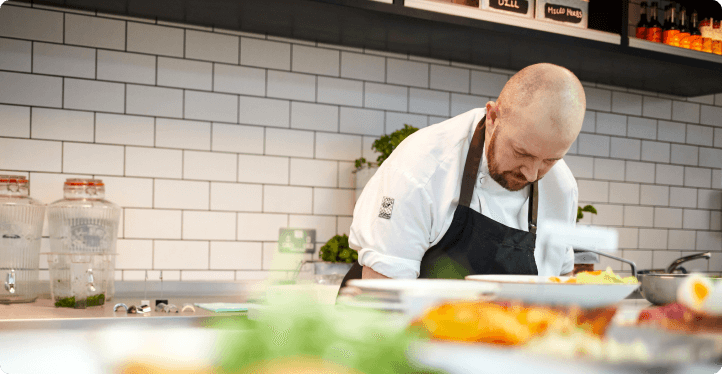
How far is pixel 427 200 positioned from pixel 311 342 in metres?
0.88

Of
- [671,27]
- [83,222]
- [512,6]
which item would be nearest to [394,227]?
[83,222]

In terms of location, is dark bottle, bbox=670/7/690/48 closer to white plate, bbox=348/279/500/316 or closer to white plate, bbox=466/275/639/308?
white plate, bbox=466/275/639/308

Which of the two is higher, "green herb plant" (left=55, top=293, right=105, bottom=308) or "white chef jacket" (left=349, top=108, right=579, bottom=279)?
"white chef jacket" (left=349, top=108, right=579, bottom=279)

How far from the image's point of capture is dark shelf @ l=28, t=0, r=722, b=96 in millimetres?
2023

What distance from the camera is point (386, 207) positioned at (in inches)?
47.3

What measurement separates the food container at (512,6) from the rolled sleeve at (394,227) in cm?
120

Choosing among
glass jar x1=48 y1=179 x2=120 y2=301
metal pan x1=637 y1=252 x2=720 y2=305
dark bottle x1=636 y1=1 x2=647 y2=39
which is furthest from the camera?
dark bottle x1=636 y1=1 x2=647 y2=39

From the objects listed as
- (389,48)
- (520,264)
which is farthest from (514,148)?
(389,48)

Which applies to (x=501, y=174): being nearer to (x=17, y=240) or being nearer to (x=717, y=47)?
(x=17, y=240)

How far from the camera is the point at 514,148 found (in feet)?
3.65

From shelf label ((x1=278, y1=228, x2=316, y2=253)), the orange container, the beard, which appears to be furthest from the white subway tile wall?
the beard

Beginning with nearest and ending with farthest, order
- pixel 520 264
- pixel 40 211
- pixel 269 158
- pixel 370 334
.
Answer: pixel 370 334, pixel 520 264, pixel 40 211, pixel 269 158

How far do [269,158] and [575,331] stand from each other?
77.3 inches

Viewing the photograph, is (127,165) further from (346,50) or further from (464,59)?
(464,59)
